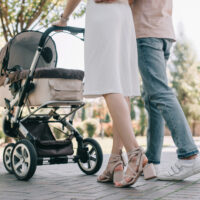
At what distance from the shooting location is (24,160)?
392cm

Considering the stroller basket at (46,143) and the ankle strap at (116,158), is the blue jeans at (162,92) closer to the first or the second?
the ankle strap at (116,158)

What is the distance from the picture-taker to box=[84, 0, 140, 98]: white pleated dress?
10.2 ft

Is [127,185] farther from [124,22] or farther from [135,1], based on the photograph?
[135,1]

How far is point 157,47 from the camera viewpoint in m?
3.48

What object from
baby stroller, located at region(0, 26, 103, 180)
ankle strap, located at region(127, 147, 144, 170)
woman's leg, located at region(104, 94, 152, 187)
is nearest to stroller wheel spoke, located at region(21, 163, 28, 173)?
baby stroller, located at region(0, 26, 103, 180)

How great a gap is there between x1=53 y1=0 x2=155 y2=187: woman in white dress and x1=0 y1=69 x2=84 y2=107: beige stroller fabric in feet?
3.08

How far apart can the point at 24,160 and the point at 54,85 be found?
78 centimetres

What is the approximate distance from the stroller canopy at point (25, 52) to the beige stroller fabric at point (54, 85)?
0.35 m

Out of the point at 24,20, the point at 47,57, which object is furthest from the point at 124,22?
the point at 24,20

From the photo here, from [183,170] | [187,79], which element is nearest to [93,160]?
[183,170]

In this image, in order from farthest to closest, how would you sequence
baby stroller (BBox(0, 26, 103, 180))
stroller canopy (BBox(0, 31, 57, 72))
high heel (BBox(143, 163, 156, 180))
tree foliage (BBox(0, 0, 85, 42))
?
tree foliage (BBox(0, 0, 85, 42)) → stroller canopy (BBox(0, 31, 57, 72)) → baby stroller (BBox(0, 26, 103, 180)) → high heel (BBox(143, 163, 156, 180))

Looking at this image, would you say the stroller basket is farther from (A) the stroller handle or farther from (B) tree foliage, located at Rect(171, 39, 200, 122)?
Result: (B) tree foliage, located at Rect(171, 39, 200, 122)

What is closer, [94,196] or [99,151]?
[94,196]

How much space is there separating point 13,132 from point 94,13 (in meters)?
1.80
